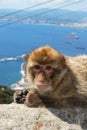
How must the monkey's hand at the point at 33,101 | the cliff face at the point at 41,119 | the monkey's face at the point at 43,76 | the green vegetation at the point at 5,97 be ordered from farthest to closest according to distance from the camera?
1. the green vegetation at the point at 5,97
2. the monkey's hand at the point at 33,101
3. the monkey's face at the point at 43,76
4. the cliff face at the point at 41,119

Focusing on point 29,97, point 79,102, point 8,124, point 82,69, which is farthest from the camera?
point 82,69

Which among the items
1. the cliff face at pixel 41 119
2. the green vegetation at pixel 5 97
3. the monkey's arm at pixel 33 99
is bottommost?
the green vegetation at pixel 5 97

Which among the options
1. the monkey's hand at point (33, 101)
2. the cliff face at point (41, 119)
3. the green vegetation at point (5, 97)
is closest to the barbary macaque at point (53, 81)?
the monkey's hand at point (33, 101)

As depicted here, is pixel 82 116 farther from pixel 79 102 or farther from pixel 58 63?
pixel 58 63

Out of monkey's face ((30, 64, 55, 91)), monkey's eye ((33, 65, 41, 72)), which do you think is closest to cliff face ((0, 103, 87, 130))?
monkey's face ((30, 64, 55, 91))

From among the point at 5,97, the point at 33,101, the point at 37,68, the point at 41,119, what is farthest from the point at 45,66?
the point at 5,97

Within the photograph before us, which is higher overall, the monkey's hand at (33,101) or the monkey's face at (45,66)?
the monkey's face at (45,66)

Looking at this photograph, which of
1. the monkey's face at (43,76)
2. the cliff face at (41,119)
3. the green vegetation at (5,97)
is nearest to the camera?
the cliff face at (41,119)

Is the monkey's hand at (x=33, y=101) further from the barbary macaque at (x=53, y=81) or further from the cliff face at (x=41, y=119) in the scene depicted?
the cliff face at (x=41, y=119)

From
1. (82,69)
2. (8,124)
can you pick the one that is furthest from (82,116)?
(82,69)
